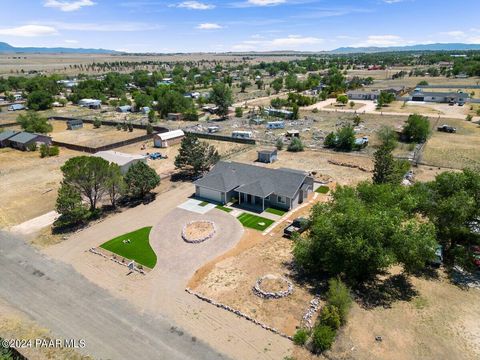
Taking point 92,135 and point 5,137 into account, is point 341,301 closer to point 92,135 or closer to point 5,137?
point 92,135

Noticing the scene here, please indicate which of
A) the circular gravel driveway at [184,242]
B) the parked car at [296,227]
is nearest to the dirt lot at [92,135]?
the circular gravel driveway at [184,242]

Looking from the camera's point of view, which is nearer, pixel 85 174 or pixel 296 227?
pixel 296 227

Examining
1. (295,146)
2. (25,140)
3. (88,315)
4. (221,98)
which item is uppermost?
(221,98)

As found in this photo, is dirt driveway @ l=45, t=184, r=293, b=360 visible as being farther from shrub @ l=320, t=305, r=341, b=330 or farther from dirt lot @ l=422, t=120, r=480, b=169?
dirt lot @ l=422, t=120, r=480, b=169

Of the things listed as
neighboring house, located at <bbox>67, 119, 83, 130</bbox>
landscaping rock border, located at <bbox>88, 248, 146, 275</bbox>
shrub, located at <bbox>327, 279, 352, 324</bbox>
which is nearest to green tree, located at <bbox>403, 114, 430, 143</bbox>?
shrub, located at <bbox>327, 279, 352, 324</bbox>

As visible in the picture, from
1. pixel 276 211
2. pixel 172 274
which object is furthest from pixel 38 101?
pixel 172 274

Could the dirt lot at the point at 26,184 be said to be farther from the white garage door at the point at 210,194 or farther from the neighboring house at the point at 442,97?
the neighboring house at the point at 442,97
